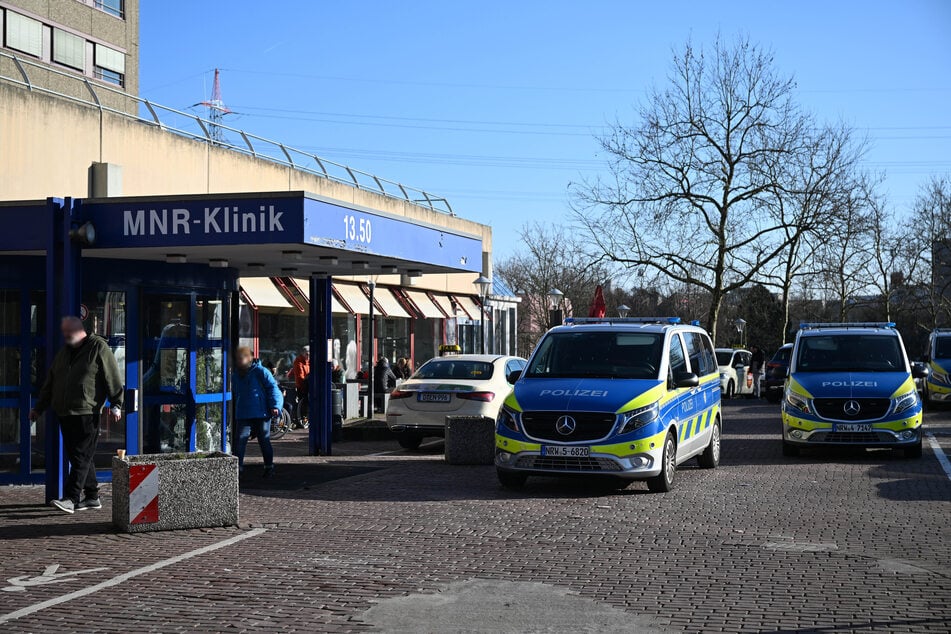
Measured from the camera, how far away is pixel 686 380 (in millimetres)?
→ 13305

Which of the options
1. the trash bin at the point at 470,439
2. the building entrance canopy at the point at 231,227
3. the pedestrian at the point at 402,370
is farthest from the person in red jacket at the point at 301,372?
the building entrance canopy at the point at 231,227

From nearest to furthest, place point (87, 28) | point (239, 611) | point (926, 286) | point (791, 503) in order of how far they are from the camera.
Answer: point (239, 611) < point (791, 503) < point (87, 28) < point (926, 286)

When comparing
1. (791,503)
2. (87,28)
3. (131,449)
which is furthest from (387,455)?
(87,28)

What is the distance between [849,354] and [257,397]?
9.39 m

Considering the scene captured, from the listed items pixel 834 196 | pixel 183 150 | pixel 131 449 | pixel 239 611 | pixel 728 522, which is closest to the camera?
pixel 239 611

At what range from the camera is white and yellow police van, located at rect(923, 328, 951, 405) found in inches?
1140

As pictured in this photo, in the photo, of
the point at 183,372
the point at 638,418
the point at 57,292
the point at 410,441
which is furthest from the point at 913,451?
the point at 57,292

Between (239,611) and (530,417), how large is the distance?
5969mm

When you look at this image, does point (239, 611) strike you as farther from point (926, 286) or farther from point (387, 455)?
point (926, 286)

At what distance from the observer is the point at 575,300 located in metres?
64.9

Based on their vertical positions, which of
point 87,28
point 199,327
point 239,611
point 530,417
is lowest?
point 239,611

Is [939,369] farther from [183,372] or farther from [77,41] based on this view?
[77,41]

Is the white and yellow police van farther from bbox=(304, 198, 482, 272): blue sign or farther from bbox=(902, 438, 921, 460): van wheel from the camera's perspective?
bbox=(304, 198, 482, 272): blue sign

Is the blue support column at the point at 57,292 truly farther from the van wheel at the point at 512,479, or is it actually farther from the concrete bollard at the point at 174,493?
the van wheel at the point at 512,479
